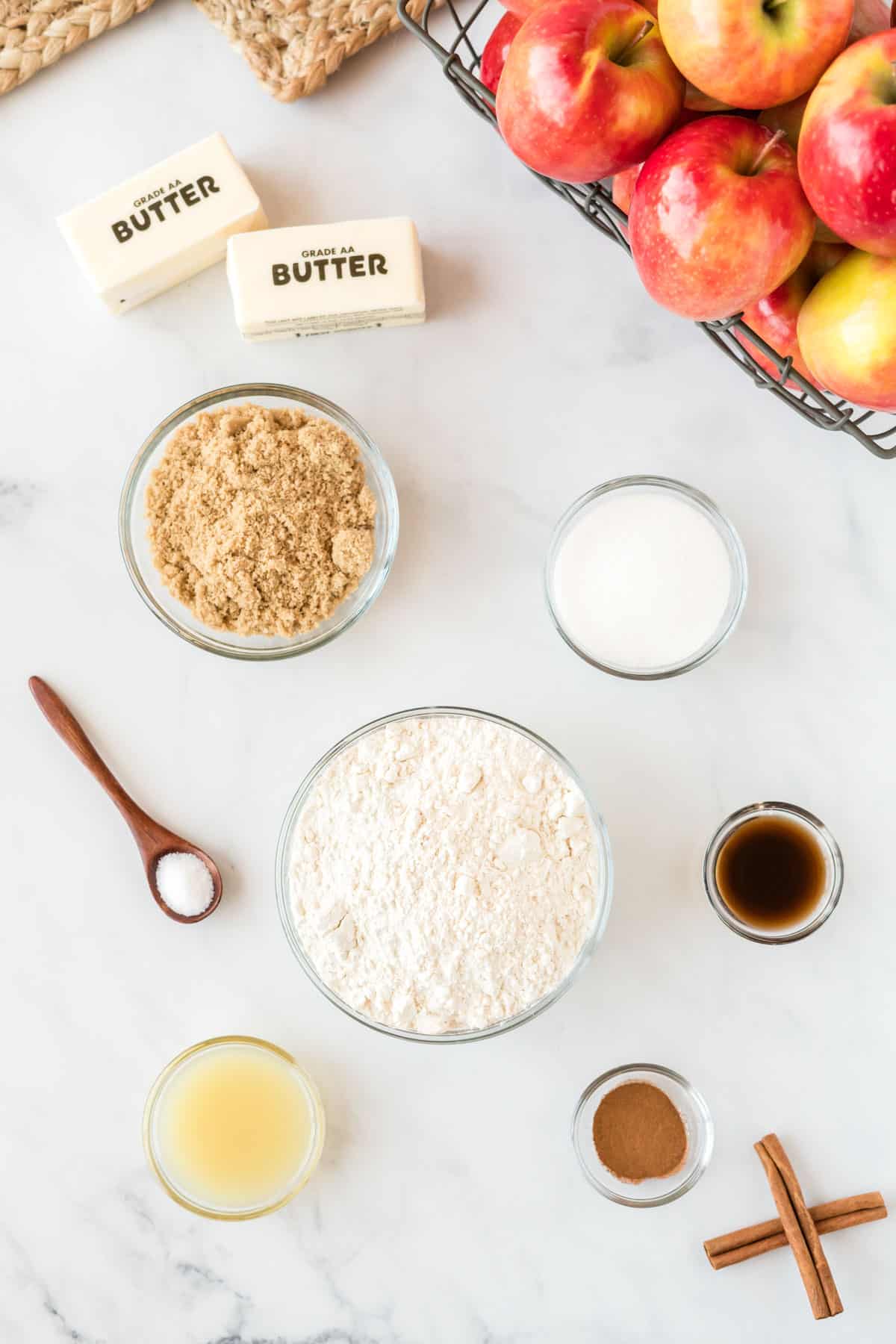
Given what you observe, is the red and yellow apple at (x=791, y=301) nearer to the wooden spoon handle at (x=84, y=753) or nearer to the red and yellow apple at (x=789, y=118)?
the red and yellow apple at (x=789, y=118)

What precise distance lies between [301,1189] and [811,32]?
1.30 m

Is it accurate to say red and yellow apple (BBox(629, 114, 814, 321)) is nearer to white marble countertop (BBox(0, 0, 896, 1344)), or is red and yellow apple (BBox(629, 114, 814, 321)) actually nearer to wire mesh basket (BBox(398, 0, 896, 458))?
wire mesh basket (BBox(398, 0, 896, 458))

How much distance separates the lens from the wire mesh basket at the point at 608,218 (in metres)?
1.07

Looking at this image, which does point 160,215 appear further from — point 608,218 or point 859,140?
point 859,140

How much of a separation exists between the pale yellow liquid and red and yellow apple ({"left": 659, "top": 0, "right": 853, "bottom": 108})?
1.11 metres

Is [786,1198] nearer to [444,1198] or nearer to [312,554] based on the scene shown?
[444,1198]

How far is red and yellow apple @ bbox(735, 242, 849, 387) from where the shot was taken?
39.7 inches

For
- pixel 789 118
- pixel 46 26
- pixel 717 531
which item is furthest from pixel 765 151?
pixel 46 26

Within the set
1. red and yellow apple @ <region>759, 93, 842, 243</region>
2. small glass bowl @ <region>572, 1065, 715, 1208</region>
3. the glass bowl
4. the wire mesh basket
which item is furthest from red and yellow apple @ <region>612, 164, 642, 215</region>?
small glass bowl @ <region>572, 1065, 715, 1208</region>

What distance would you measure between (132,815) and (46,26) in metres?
0.94

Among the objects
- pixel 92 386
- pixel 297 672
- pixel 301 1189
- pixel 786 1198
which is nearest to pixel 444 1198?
pixel 301 1189

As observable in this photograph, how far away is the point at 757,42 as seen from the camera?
0.86 metres

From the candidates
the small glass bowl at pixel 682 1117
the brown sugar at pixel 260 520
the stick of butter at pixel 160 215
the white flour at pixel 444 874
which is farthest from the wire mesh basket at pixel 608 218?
the small glass bowl at pixel 682 1117

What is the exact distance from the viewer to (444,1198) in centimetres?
131
